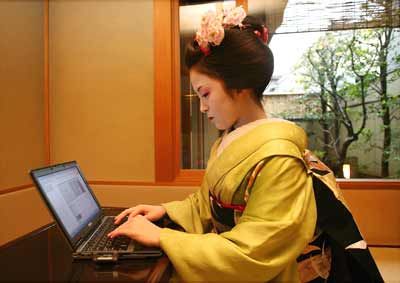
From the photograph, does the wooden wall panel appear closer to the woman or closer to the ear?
the woman

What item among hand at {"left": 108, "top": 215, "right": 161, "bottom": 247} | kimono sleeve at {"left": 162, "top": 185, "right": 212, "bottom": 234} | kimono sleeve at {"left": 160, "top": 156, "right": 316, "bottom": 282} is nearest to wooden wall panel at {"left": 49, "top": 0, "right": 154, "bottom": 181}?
kimono sleeve at {"left": 162, "top": 185, "right": 212, "bottom": 234}

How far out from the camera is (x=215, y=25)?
2.93 feet

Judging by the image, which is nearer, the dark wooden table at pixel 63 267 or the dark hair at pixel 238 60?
the dark wooden table at pixel 63 267

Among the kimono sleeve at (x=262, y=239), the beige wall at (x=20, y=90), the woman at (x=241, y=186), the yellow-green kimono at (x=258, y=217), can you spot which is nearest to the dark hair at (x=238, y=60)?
the woman at (x=241, y=186)

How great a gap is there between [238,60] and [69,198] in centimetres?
61

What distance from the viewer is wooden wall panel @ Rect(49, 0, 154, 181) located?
2.20 metres

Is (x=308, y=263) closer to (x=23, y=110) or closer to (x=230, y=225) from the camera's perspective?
(x=230, y=225)

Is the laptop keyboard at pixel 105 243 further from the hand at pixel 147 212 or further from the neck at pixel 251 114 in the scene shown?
the neck at pixel 251 114

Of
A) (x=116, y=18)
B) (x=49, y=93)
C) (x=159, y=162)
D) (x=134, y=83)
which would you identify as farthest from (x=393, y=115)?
(x=49, y=93)

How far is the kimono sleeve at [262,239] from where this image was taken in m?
0.70

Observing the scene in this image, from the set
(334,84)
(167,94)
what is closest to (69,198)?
(167,94)

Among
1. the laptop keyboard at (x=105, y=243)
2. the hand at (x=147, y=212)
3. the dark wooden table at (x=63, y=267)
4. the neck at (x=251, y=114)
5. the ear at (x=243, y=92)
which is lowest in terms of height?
the dark wooden table at (x=63, y=267)

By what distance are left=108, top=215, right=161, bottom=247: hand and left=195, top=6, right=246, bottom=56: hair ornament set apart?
19.7 inches

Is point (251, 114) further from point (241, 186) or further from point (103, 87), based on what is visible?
point (103, 87)
